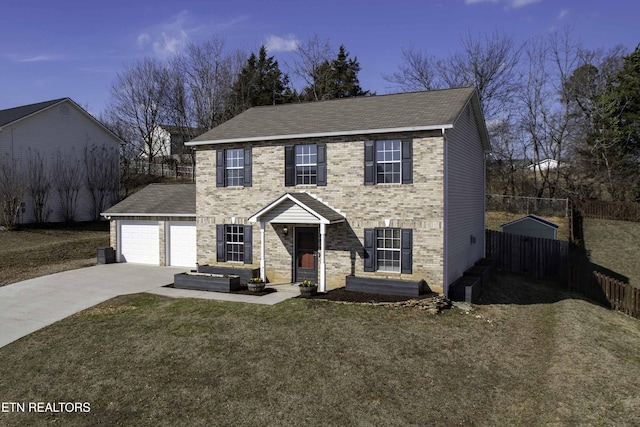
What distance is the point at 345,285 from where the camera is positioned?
50.0ft

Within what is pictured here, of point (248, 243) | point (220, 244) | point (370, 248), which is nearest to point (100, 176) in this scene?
point (220, 244)

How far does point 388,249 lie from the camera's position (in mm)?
14984

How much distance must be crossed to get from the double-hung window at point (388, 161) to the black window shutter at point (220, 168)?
600 centimetres

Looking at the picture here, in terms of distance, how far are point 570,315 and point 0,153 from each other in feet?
103

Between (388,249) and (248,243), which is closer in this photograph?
(388,249)

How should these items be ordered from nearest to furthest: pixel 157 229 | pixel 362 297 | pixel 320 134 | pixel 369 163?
pixel 362 297 → pixel 369 163 → pixel 320 134 → pixel 157 229

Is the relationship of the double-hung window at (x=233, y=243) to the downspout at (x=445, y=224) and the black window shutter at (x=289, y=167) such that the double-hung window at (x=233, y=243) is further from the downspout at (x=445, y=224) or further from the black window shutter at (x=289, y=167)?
the downspout at (x=445, y=224)

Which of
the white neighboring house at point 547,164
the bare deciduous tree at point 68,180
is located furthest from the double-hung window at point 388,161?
the white neighboring house at point 547,164

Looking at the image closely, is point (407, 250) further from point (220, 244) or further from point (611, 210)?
point (611, 210)

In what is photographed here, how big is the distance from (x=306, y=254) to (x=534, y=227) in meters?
14.7

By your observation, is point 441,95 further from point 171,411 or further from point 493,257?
point 171,411

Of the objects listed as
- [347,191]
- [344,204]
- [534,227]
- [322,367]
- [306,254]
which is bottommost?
[322,367]

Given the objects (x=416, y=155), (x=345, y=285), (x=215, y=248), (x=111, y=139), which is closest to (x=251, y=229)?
(x=215, y=248)

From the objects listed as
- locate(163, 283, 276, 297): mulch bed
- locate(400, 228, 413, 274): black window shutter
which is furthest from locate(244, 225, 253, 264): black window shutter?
locate(400, 228, 413, 274): black window shutter
